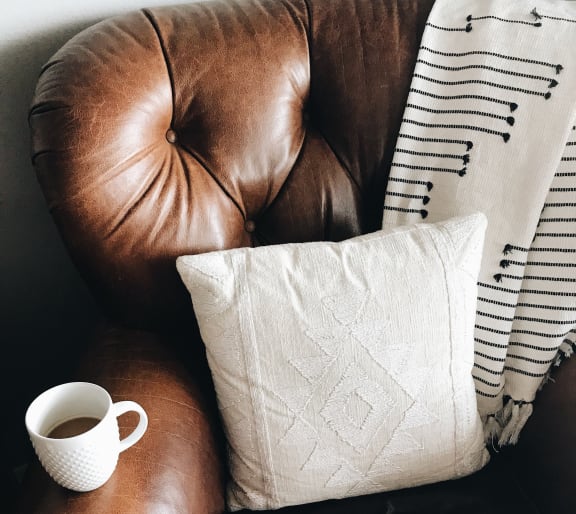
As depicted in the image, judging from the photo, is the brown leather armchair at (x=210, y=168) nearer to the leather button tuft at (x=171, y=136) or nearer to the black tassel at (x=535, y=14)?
the leather button tuft at (x=171, y=136)

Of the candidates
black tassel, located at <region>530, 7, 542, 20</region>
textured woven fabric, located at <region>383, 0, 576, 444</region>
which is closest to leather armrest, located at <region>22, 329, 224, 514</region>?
Result: textured woven fabric, located at <region>383, 0, 576, 444</region>

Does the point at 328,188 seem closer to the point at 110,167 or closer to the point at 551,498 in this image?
the point at 110,167

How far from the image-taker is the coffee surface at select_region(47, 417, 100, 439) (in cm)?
73

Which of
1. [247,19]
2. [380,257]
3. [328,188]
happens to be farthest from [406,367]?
[247,19]

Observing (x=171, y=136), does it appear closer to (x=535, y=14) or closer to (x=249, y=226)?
(x=249, y=226)

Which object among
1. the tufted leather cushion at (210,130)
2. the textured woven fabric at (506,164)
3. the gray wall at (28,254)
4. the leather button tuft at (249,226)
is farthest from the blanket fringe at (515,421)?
the gray wall at (28,254)

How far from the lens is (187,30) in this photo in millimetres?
904

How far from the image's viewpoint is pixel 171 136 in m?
0.92

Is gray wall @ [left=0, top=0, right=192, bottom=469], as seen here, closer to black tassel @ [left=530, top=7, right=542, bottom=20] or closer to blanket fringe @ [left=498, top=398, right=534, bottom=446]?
black tassel @ [left=530, top=7, right=542, bottom=20]

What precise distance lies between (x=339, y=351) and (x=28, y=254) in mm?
636

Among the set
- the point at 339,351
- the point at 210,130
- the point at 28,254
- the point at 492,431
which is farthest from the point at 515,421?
the point at 28,254

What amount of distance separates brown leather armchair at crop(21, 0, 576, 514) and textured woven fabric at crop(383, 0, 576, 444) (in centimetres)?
4

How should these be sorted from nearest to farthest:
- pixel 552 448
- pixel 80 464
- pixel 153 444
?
pixel 80 464 → pixel 153 444 → pixel 552 448

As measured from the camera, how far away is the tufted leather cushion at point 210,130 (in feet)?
2.77
